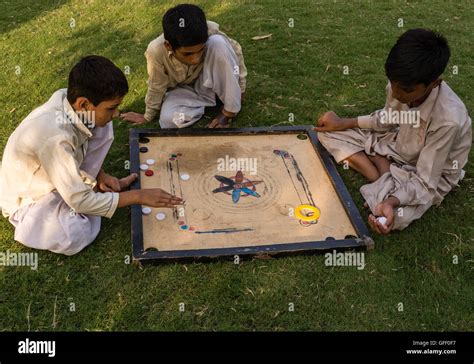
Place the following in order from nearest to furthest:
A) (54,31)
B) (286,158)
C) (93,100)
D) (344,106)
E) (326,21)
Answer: (93,100), (286,158), (344,106), (54,31), (326,21)

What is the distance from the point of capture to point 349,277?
3.09 metres

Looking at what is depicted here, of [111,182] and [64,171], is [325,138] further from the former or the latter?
[64,171]

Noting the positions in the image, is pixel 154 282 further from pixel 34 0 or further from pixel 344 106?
pixel 34 0

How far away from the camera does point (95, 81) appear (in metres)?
2.93

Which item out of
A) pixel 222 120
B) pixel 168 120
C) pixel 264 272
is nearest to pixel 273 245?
pixel 264 272

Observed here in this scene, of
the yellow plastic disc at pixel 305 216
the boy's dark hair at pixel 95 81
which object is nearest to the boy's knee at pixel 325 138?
the yellow plastic disc at pixel 305 216

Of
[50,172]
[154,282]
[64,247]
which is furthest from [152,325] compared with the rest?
[50,172]

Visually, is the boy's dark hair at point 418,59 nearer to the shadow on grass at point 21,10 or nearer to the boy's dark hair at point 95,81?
the boy's dark hair at point 95,81

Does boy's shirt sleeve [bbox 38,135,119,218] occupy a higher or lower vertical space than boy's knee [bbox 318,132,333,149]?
higher

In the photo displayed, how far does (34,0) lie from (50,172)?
4384 mm

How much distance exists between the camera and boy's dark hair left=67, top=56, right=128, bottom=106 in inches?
115

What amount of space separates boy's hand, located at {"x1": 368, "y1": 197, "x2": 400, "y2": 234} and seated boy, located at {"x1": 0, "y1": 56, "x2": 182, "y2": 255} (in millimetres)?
1206

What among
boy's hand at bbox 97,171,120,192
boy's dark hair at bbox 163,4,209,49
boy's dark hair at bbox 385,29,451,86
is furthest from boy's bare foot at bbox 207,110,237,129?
boy's dark hair at bbox 385,29,451,86

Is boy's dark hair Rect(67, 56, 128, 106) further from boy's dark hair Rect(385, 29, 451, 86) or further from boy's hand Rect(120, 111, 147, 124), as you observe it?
boy's dark hair Rect(385, 29, 451, 86)
